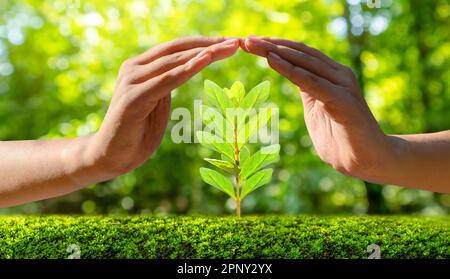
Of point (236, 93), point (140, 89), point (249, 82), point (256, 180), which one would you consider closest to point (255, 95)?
point (236, 93)

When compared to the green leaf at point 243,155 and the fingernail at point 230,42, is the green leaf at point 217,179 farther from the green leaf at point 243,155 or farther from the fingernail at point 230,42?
the fingernail at point 230,42

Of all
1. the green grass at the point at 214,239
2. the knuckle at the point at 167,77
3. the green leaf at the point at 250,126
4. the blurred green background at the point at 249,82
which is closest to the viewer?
the knuckle at the point at 167,77

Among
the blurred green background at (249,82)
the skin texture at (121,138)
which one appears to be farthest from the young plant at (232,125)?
the blurred green background at (249,82)

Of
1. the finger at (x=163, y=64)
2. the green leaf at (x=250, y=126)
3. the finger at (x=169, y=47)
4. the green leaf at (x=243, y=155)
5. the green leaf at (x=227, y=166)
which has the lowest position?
the green leaf at (x=227, y=166)

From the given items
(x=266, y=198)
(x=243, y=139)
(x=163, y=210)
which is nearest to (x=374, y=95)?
(x=266, y=198)

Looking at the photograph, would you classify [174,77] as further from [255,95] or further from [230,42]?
[255,95]

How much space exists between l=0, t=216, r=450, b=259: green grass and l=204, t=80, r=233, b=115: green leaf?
0.18 m

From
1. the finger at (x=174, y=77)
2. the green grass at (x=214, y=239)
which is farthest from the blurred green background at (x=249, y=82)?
the finger at (x=174, y=77)

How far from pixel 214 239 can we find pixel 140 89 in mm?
242

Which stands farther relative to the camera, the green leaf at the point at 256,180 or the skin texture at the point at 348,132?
the green leaf at the point at 256,180

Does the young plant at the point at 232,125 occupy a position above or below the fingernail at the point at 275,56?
below

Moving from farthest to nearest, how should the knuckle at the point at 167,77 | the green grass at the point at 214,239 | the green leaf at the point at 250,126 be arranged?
the green leaf at the point at 250,126 < the green grass at the point at 214,239 < the knuckle at the point at 167,77

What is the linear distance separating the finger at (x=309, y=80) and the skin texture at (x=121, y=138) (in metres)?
0.07

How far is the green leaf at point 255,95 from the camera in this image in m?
0.78
